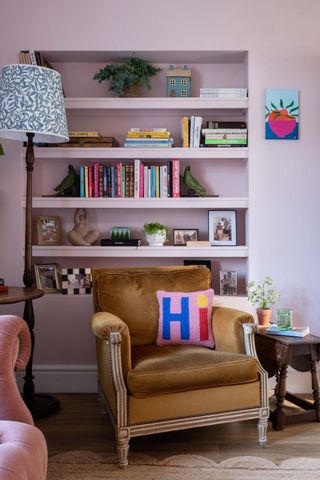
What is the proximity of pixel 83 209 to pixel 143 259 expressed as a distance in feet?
1.85

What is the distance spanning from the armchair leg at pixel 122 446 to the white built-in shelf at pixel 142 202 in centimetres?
163

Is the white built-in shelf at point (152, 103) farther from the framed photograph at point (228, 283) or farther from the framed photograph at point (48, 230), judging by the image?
the framed photograph at point (228, 283)

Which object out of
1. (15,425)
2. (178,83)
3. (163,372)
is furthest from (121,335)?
(178,83)

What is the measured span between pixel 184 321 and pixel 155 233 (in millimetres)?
850

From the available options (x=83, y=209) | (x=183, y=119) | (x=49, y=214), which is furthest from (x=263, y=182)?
(x=49, y=214)

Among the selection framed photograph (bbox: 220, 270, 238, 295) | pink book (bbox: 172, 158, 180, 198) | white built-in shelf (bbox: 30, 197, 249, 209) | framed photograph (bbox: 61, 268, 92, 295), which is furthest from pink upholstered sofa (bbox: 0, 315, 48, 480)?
framed photograph (bbox: 220, 270, 238, 295)

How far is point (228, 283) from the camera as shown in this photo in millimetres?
3736

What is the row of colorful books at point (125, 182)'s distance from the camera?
3.63 metres

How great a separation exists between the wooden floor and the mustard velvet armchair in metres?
0.13

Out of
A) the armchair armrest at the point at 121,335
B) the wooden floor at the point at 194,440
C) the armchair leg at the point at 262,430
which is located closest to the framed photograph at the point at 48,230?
the wooden floor at the point at 194,440

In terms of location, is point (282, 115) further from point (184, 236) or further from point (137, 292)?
point (137, 292)

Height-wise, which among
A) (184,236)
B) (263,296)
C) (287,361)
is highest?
(184,236)

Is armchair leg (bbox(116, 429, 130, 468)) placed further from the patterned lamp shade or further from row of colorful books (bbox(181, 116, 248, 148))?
row of colorful books (bbox(181, 116, 248, 148))

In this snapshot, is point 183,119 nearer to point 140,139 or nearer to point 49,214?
point 140,139
